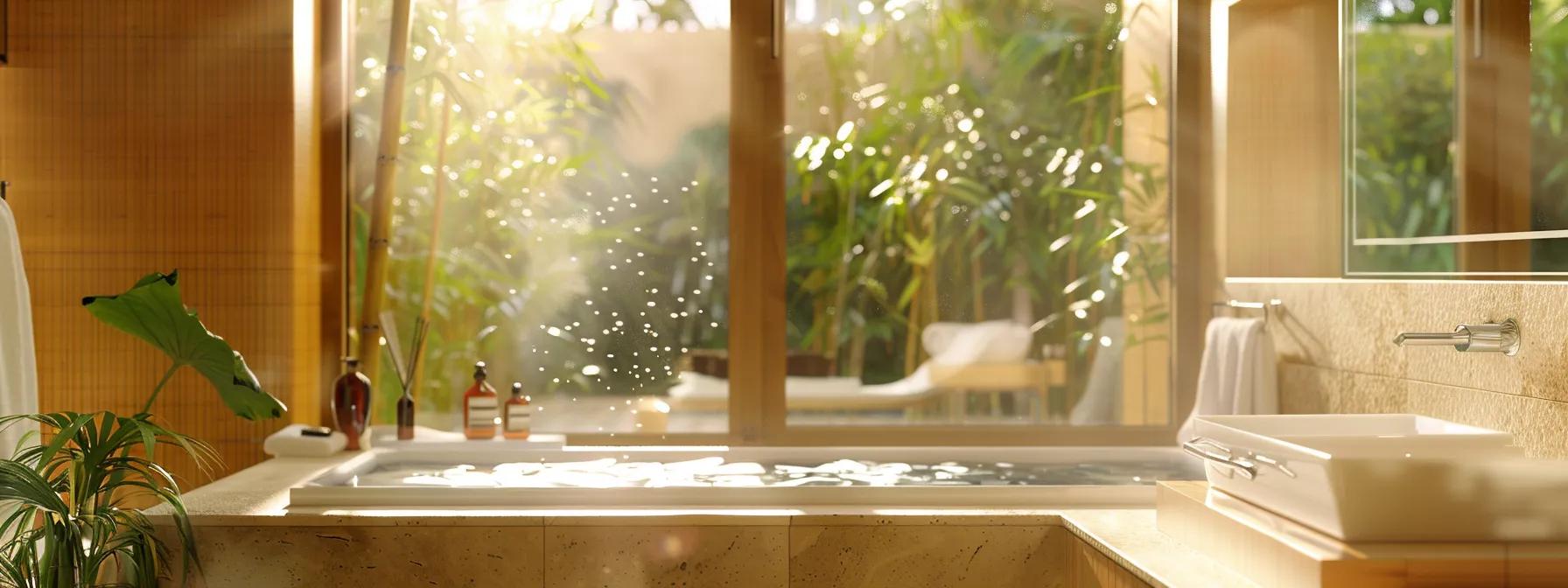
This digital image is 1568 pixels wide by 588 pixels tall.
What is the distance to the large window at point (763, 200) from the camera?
3.58m

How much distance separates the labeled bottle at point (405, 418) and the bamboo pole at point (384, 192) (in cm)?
16

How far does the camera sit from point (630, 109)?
3.58 metres

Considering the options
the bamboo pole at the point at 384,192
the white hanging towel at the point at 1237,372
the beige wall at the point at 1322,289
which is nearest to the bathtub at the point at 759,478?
the white hanging towel at the point at 1237,372

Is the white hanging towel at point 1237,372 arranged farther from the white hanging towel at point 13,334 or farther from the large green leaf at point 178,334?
the white hanging towel at point 13,334

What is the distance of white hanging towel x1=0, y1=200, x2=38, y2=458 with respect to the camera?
2.58 metres

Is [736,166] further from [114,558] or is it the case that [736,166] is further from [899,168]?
[114,558]

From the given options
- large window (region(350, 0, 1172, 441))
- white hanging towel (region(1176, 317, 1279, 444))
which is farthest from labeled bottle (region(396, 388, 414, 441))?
white hanging towel (region(1176, 317, 1279, 444))

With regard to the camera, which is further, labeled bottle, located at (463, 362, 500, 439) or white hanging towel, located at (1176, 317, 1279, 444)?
labeled bottle, located at (463, 362, 500, 439)

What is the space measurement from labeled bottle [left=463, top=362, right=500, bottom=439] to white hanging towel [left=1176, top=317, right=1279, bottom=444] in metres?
1.78

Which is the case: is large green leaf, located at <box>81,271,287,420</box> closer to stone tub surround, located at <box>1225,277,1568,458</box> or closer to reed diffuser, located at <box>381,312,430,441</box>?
reed diffuser, located at <box>381,312,430,441</box>

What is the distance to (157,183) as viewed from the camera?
3.32 meters

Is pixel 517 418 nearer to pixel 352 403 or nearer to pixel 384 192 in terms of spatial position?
pixel 352 403

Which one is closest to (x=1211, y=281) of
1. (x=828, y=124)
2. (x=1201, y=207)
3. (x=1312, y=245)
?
(x=1201, y=207)

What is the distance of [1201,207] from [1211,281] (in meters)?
0.21
